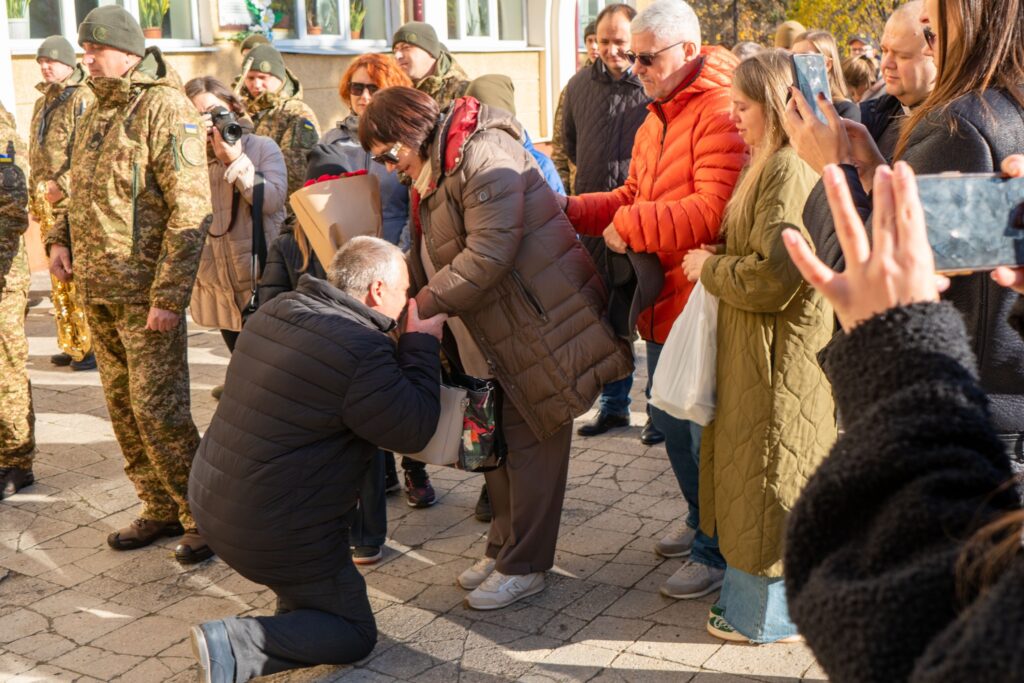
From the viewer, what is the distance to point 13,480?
5.52 m

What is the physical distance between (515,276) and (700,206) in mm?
675

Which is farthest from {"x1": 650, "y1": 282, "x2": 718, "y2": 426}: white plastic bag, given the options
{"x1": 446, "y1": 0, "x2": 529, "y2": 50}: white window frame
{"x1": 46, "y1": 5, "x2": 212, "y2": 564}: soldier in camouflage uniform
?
{"x1": 446, "y1": 0, "x2": 529, "y2": 50}: white window frame

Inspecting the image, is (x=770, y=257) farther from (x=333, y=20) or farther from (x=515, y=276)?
(x=333, y=20)

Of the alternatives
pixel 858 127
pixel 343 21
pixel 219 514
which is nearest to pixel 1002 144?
pixel 858 127

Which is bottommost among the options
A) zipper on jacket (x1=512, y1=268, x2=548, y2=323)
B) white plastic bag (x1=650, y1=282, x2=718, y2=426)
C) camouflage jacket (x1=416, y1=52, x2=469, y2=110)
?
white plastic bag (x1=650, y1=282, x2=718, y2=426)

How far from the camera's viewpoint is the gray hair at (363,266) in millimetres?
3703

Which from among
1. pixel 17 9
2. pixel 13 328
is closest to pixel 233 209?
pixel 13 328

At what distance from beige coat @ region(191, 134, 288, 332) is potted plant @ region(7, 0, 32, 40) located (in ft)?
19.1

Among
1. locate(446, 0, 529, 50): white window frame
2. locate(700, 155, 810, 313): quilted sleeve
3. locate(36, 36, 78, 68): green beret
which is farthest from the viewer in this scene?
locate(446, 0, 529, 50): white window frame

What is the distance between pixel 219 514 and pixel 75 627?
3.23ft

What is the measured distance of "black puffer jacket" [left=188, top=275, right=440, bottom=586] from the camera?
3.50 metres

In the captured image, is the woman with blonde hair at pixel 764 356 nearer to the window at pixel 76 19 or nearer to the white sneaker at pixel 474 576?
the white sneaker at pixel 474 576

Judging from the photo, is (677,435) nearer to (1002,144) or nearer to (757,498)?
(757,498)

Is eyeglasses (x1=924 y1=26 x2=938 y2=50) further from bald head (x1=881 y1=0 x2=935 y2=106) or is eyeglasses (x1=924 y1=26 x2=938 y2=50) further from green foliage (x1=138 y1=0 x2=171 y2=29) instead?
green foliage (x1=138 y1=0 x2=171 y2=29)
